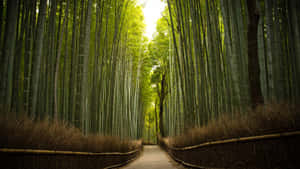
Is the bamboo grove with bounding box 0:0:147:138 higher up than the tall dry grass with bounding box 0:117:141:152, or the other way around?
the bamboo grove with bounding box 0:0:147:138

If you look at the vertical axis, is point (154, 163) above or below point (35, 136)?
below

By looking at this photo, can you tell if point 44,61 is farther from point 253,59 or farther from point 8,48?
point 253,59

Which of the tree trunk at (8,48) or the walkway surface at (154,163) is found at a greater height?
the tree trunk at (8,48)

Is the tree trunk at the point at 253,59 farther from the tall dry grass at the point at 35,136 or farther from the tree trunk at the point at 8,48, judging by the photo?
the tree trunk at the point at 8,48

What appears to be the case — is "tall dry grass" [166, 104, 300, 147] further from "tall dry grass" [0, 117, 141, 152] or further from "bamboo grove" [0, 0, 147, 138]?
"bamboo grove" [0, 0, 147, 138]

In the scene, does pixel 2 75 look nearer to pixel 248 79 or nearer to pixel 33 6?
pixel 33 6

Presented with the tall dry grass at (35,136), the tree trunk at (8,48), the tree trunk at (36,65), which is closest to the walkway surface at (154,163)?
the tall dry grass at (35,136)

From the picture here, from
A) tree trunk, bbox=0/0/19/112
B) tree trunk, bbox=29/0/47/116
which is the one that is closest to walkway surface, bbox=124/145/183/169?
tree trunk, bbox=29/0/47/116

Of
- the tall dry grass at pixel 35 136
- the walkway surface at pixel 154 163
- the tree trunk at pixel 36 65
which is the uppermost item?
the tree trunk at pixel 36 65

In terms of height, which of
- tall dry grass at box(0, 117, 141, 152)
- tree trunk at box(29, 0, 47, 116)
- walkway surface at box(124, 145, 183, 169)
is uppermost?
tree trunk at box(29, 0, 47, 116)

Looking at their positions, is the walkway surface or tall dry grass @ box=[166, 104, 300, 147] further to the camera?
the walkway surface

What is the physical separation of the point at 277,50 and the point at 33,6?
10.8 ft

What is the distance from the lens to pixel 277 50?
8.18 feet

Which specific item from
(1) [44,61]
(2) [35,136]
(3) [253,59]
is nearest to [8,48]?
(2) [35,136]
